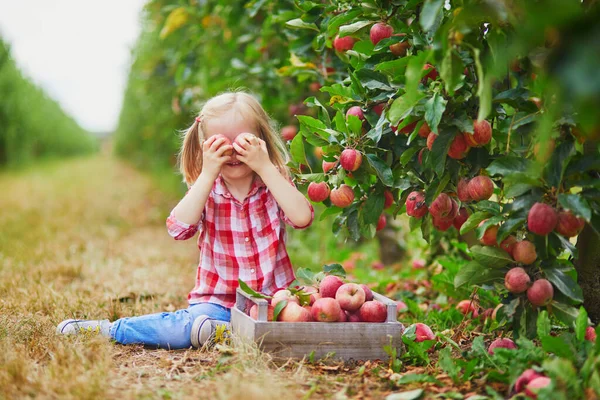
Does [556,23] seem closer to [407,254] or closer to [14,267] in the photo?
Answer: [14,267]

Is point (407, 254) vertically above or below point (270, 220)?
below

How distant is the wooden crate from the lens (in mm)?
1966

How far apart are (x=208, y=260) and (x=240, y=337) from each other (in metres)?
0.55

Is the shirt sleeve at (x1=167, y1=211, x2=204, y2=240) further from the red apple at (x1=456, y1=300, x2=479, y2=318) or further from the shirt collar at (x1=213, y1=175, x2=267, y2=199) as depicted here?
the red apple at (x1=456, y1=300, x2=479, y2=318)

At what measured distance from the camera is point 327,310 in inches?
78.4

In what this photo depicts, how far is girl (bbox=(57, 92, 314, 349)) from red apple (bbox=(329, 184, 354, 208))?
0.26 m

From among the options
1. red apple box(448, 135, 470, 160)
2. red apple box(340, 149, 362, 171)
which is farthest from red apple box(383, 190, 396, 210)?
red apple box(448, 135, 470, 160)

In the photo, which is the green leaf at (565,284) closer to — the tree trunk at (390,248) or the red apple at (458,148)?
the red apple at (458,148)

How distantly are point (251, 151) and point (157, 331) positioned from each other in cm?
75

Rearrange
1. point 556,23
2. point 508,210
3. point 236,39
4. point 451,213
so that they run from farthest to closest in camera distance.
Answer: point 236,39 < point 451,213 < point 508,210 < point 556,23

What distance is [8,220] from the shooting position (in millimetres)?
6043

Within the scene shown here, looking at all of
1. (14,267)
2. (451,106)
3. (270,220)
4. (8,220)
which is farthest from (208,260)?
(8,220)

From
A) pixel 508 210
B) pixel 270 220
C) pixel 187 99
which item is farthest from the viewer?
pixel 187 99

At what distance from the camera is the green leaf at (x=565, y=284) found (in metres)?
1.71
